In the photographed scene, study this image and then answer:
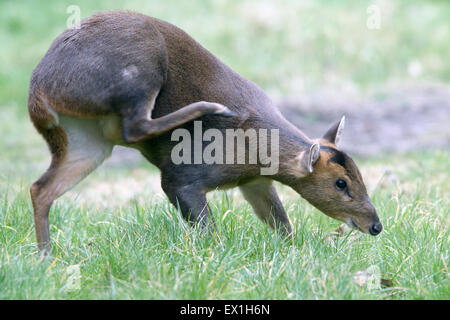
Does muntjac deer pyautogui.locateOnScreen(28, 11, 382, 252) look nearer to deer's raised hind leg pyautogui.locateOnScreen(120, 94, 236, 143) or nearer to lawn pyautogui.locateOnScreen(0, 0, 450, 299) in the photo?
deer's raised hind leg pyautogui.locateOnScreen(120, 94, 236, 143)

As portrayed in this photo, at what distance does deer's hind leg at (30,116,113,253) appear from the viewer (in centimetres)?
418

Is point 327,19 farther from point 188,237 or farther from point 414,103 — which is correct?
point 188,237

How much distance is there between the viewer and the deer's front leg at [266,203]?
4637mm

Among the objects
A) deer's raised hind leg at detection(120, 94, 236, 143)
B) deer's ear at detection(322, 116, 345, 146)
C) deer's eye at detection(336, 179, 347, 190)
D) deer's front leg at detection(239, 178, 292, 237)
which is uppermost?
deer's raised hind leg at detection(120, 94, 236, 143)

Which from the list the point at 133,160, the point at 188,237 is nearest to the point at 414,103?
the point at 133,160

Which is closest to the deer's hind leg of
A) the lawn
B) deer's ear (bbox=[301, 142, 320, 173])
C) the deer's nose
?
the lawn

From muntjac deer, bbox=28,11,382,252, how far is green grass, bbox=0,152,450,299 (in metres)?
0.20

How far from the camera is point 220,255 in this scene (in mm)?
3854

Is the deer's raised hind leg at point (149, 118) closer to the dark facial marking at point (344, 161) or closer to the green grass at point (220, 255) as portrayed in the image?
the green grass at point (220, 255)

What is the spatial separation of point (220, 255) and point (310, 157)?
98 cm

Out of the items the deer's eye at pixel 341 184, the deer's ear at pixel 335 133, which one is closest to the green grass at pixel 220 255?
the deer's eye at pixel 341 184

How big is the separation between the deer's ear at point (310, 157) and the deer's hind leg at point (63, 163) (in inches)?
53.6

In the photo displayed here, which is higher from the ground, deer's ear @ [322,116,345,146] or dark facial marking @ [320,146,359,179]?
deer's ear @ [322,116,345,146]

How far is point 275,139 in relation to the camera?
456 cm
